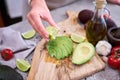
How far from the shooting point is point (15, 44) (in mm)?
1012

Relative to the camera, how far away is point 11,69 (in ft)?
2.89

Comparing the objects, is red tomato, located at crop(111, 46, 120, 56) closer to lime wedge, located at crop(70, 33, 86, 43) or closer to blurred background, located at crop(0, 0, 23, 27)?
lime wedge, located at crop(70, 33, 86, 43)

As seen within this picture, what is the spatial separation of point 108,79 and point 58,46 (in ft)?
0.76

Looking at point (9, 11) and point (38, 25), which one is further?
point (9, 11)

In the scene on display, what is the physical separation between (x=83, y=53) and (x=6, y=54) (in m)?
0.30

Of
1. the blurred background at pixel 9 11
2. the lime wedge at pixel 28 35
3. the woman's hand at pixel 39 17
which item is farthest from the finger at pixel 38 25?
the blurred background at pixel 9 11

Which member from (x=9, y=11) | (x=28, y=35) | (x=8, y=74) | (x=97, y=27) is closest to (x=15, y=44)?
(x=28, y=35)

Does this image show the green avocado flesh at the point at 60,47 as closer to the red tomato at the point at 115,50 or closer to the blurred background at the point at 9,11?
the red tomato at the point at 115,50

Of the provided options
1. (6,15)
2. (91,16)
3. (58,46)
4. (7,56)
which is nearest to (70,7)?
(91,16)

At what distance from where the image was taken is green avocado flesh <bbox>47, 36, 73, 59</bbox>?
0.94 m

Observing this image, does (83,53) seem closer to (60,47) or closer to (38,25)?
(60,47)

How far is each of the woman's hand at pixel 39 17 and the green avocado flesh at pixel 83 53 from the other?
0.44ft

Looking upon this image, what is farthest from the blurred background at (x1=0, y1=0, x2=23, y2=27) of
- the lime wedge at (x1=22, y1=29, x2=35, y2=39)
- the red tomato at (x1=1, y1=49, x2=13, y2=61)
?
the red tomato at (x1=1, y1=49, x2=13, y2=61)

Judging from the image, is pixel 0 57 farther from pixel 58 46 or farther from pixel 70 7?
pixel 70 7
